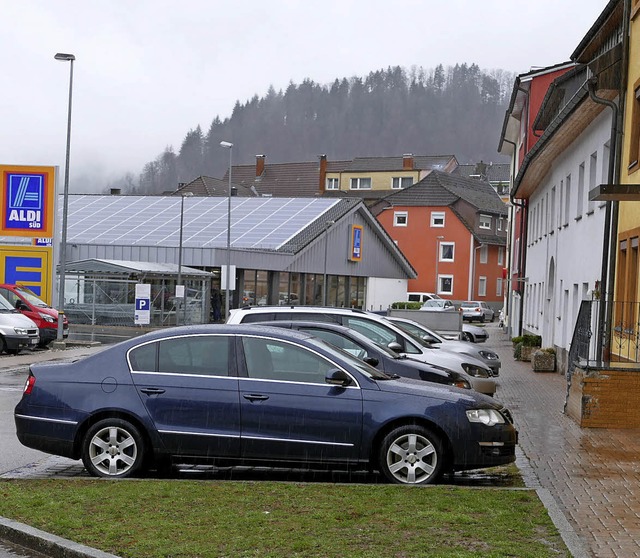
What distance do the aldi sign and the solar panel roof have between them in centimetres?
1949

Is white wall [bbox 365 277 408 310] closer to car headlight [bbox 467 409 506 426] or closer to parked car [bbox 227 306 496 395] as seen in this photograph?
parked car [bbox 227 306 496 395]

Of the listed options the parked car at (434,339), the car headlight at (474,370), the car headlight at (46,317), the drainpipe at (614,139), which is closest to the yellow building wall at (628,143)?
the drainpipe at (614,139)

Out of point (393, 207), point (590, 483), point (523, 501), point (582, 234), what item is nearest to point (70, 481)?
point (523, 501)

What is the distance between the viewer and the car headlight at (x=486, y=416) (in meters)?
9.86

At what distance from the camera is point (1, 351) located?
1136 inches

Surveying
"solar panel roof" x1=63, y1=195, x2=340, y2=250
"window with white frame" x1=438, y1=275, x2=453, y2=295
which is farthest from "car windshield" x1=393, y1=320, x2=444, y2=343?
"window with white frame" x1=438, y1=275, x2=453, y2=295

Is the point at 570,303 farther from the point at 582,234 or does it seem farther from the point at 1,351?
the point at 1,351

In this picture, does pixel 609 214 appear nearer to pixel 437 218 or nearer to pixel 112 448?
pixel 112 448

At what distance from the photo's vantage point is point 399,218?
86.2m

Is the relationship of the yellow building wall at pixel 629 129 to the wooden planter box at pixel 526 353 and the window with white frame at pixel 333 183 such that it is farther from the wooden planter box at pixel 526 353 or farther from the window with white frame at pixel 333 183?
the window with white frame at pixel 333 183

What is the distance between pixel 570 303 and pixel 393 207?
198ft

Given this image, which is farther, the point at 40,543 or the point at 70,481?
the point at 70,481

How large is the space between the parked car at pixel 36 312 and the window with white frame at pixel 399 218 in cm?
5488

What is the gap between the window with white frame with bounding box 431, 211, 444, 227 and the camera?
8412 centimetres
